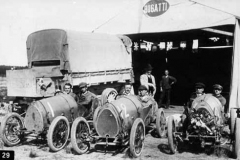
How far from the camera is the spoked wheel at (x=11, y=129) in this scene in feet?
22.7

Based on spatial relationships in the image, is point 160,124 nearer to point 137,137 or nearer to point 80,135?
point 137,137

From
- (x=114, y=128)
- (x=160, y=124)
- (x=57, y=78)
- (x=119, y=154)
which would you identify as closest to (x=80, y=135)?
(x=114, y=128)

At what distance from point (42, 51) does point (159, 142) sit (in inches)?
220

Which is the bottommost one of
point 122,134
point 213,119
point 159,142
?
point 159,142

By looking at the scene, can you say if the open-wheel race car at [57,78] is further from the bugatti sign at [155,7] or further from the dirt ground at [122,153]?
the bugatti sign at [155,7]

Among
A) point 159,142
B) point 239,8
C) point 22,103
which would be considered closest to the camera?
point 159,142

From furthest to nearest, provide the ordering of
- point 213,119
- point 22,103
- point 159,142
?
point 22,103 < point 159,142 < point 213,119

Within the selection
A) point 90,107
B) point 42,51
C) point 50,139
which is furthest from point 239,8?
point 50,139

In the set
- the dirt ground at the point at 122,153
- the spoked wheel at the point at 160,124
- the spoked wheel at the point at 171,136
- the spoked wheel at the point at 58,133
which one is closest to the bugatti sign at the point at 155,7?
the spoked wheel at the point at 160,124

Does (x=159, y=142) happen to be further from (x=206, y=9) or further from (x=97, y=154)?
(x=206, y=9)

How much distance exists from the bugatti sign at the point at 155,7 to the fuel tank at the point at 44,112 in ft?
21.4

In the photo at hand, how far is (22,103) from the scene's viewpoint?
925 centimetres

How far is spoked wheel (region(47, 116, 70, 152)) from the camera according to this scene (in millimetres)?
6070

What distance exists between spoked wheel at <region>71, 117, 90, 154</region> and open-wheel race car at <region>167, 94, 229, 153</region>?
6.46ft
